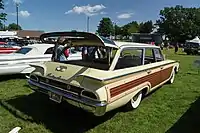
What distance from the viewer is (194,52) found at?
31.8m

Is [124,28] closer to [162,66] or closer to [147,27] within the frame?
[147,27]

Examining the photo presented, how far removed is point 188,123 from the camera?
4.75 meters

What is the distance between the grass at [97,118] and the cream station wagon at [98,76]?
16.6 inches

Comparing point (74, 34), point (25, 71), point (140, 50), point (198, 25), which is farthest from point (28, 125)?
point (198, 25)

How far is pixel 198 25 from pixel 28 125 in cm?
9413

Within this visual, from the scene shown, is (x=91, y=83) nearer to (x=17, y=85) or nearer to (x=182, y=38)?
(x=17, y=85)

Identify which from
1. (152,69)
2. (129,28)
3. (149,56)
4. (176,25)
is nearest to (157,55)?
(149,56)

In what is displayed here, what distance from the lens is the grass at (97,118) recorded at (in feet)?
14.4

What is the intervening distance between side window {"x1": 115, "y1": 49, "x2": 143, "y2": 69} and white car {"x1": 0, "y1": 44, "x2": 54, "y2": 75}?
13.1 feet

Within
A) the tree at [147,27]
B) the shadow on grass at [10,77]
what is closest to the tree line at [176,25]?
the tree at [147,27]

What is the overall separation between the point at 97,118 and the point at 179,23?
9350cm

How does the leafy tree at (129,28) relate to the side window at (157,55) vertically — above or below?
above

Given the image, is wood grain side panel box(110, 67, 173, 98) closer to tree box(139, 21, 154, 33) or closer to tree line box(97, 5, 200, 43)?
tree line box(97, 5, 200, 43)

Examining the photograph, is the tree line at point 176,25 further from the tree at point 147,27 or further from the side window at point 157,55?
the side window at point 157,55
